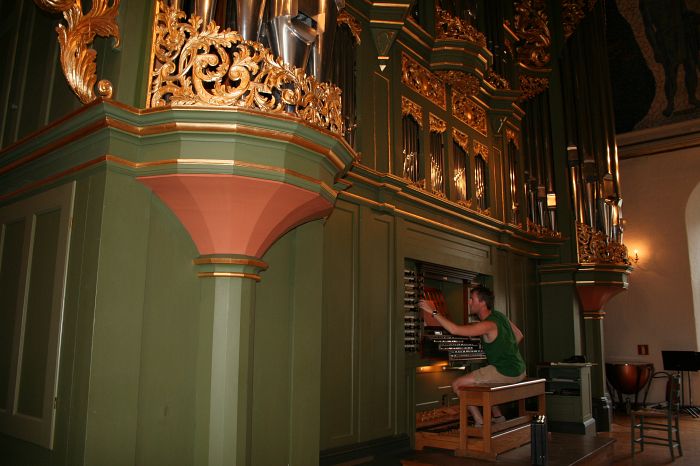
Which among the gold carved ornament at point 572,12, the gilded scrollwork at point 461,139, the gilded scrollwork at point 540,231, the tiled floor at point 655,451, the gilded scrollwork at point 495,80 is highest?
the gold carved ornament at point 572,12

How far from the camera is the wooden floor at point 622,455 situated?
19.6 ft

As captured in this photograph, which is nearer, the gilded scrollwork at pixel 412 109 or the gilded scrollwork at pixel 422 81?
the gilded scrollwork at pixel 412 109

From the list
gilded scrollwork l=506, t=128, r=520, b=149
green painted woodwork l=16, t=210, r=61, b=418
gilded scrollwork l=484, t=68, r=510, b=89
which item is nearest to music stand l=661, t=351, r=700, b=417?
gilded scrollwork l=506, t=128, r=520, b=149

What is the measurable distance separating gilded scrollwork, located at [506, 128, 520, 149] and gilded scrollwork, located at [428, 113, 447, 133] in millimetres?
2317

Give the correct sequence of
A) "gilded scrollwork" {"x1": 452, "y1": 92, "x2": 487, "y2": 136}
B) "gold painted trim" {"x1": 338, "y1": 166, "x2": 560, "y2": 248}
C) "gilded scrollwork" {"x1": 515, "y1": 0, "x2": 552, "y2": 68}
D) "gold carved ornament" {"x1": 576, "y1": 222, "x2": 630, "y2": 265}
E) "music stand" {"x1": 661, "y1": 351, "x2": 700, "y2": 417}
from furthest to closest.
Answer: "music stand" {"x1": 661, "y1": 351, "x2": 700, "y2": 417} → "gilded scrollwork" {"x1": 515, "y1": 0, "x2": 552, "y2": 68} → "gold carved ornament" {"x1": 576, "y1": 222, "x2": 630, "y2": 265} → "gilded scrollwork" {"x1": 452, "y1": 92, "x2": 487, "y2": 136} → "gold painted trim" {"x1": 338, "y1": 166, "x2": 560, "y2": 248}

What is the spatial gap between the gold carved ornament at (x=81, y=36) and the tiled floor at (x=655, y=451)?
7.26 m

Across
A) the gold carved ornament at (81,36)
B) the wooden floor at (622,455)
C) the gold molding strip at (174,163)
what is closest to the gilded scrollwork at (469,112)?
the wooden floor at (622,455)

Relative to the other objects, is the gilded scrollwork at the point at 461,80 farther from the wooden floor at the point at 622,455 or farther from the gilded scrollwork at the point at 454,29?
the wooden floor at the point at 622,455

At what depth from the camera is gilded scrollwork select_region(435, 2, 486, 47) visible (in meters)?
7.80

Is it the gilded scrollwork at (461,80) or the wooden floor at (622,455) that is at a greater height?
the gilded scrollwork at (461,80)

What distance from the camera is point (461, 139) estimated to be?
8430mm

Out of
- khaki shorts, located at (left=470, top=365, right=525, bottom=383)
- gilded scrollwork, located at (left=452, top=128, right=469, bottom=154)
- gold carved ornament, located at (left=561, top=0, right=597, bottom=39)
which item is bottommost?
khaki shorts, located at (left=470, top=365, right=525, bottom=383)

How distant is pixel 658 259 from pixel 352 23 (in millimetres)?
10736

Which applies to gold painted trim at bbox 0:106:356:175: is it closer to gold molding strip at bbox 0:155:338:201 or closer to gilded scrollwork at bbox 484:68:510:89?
gold molding strip at bbox 0:155:338:201
